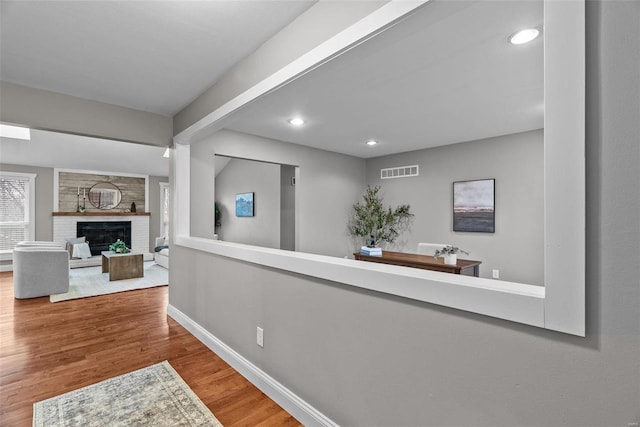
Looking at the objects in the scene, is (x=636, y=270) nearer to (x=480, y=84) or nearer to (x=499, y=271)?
(x=480, y=84)

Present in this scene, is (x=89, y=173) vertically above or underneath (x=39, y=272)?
above

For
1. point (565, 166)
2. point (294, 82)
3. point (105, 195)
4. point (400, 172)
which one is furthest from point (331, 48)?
point (105, 195)

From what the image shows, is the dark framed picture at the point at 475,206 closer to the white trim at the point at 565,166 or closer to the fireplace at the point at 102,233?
the white trim at the point at 565,166

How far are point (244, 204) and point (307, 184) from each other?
2.11 meters

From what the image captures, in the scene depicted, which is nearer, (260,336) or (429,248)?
(260,336)

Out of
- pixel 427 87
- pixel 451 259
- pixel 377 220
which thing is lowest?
pixel 451 259

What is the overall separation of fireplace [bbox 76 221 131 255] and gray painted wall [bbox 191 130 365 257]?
5.19 meters

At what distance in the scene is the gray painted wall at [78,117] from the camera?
2619mm

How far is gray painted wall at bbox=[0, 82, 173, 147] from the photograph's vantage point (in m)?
2.62

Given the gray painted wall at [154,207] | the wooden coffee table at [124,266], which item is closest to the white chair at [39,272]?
the wooden coffee table at [124,266]

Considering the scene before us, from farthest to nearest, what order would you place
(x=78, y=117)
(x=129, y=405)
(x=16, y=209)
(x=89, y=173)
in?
(x=89, y=173) → (x=16, y=209) → (x=78, y=117) → (x=129, y=405)

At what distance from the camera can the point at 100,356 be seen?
2551mm

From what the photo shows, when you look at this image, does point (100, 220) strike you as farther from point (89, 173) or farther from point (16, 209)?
point (16, 209)

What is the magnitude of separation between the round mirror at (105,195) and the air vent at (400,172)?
21.6ft
